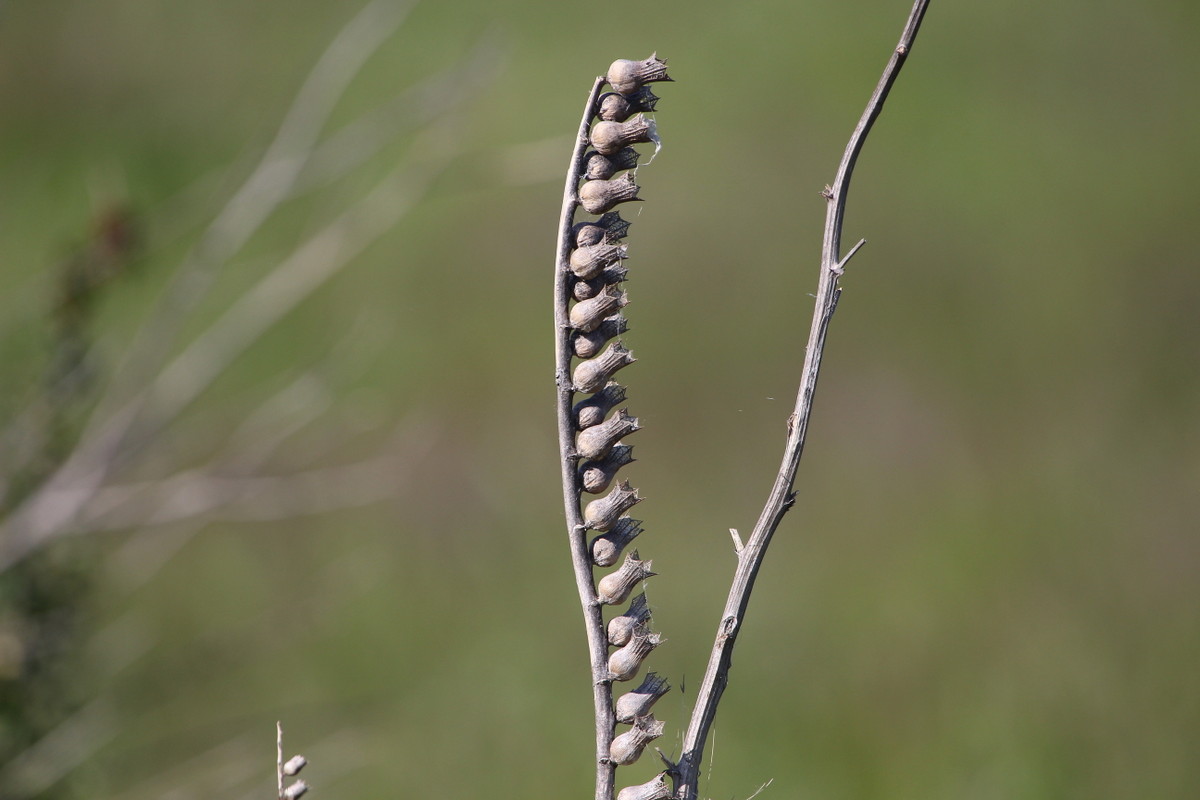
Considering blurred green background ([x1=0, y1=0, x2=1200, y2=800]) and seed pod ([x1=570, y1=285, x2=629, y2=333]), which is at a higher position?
seed pod ([x1=570, y1=285, x2=629, y2=333])

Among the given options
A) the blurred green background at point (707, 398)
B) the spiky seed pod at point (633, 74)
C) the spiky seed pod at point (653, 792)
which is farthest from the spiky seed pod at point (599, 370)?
→ the blurred green background at point (707, 398)

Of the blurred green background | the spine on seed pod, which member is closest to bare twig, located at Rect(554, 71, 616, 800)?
the spine on seed pod

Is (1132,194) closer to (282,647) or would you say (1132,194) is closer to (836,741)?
(836,741)

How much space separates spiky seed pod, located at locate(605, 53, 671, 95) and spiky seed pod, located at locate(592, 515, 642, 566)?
13.0 inches

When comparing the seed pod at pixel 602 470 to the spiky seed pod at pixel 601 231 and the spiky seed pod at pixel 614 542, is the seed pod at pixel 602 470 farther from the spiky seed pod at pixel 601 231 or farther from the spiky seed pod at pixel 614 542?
the spiky seed pod at pixel 601 231

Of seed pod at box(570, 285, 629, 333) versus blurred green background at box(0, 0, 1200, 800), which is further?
blurred green background at box(0, 0, 1200, 800)

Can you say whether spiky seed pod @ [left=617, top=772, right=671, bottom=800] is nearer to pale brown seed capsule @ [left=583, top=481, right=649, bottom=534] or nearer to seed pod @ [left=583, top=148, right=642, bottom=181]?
pale brown seed capsule @ [left=583, top=481, right=649, bottom=534]

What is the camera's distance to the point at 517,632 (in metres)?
4.17

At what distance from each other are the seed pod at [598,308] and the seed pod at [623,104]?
6.3 inches

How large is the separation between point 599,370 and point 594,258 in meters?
0.10

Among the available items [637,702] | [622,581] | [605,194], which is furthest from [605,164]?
[637,702]

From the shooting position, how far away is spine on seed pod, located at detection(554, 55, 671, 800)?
0.90 m

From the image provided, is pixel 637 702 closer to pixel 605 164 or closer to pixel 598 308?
pixel 598 308

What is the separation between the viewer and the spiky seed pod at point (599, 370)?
934mm
